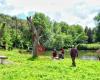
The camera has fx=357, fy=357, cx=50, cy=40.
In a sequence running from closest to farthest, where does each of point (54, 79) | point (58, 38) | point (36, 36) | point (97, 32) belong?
point (54, 79)
point (36, 36)
point (58, 38)
point (97, 32)

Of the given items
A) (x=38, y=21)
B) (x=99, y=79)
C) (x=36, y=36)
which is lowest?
(x=99, y=79)

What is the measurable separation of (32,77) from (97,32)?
159310mm

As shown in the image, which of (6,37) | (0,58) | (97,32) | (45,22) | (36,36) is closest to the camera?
(0,58)

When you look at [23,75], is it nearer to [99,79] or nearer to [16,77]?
[16,77]

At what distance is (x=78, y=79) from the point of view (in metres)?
26.3

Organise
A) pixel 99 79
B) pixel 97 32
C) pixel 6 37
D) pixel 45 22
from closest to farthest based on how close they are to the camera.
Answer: pixel 99 79 < pixel 6 37 < pixel 45 22 < pixel 97 32

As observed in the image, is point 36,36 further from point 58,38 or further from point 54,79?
point 58,38

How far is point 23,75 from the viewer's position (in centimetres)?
2677

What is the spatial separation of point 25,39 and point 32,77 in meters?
117

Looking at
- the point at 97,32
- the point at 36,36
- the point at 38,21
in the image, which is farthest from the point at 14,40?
the point at 36,36

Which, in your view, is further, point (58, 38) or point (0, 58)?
point (58, 38)

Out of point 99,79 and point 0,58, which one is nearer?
point 99,79

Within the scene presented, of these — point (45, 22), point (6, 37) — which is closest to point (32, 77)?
point (6, 37)

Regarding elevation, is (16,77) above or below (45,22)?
below
